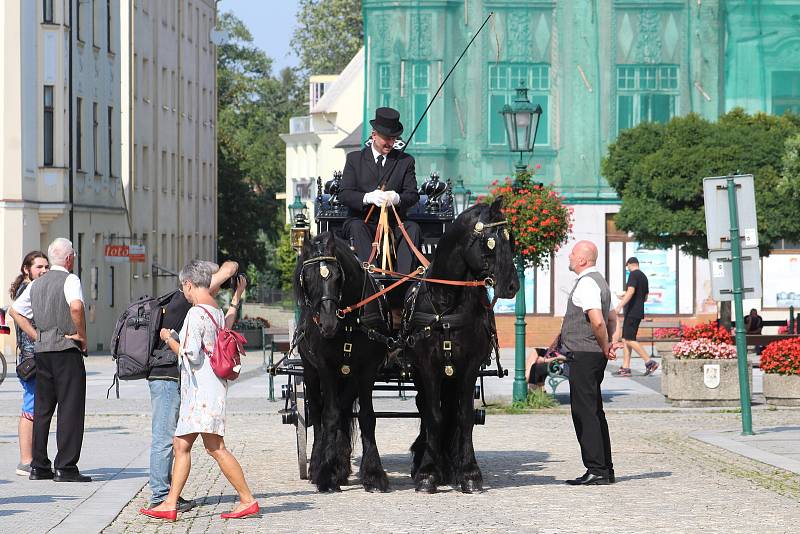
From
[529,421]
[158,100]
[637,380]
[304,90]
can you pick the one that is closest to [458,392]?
[529,421]

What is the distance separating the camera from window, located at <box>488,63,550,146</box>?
150 ft

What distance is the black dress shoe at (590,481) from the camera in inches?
541

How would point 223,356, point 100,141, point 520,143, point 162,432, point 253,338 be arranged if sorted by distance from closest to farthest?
point 223,356 → point 162,432 → point 520,143 → point 253,338 → point 100,141

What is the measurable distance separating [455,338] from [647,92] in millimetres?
33806

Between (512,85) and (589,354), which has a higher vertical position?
(512,85)

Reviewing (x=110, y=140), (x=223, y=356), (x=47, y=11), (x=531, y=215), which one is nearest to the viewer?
(x=223, y=356)

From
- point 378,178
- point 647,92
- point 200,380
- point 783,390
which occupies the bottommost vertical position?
point 783,390

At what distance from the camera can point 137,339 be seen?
40.9 ft

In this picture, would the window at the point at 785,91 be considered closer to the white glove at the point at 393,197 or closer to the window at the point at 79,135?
the window at the point at 79,135

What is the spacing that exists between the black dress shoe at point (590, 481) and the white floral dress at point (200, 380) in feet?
11.2

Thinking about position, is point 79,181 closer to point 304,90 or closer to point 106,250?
point 106,250

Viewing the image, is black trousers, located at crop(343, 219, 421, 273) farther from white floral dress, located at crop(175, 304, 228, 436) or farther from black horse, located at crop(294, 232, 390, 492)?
white floral dress, located at crop(175, 304, 228, 436)

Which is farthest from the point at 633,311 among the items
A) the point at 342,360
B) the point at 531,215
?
the point at 342,360

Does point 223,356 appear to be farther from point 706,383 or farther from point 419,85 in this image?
point 419,85
